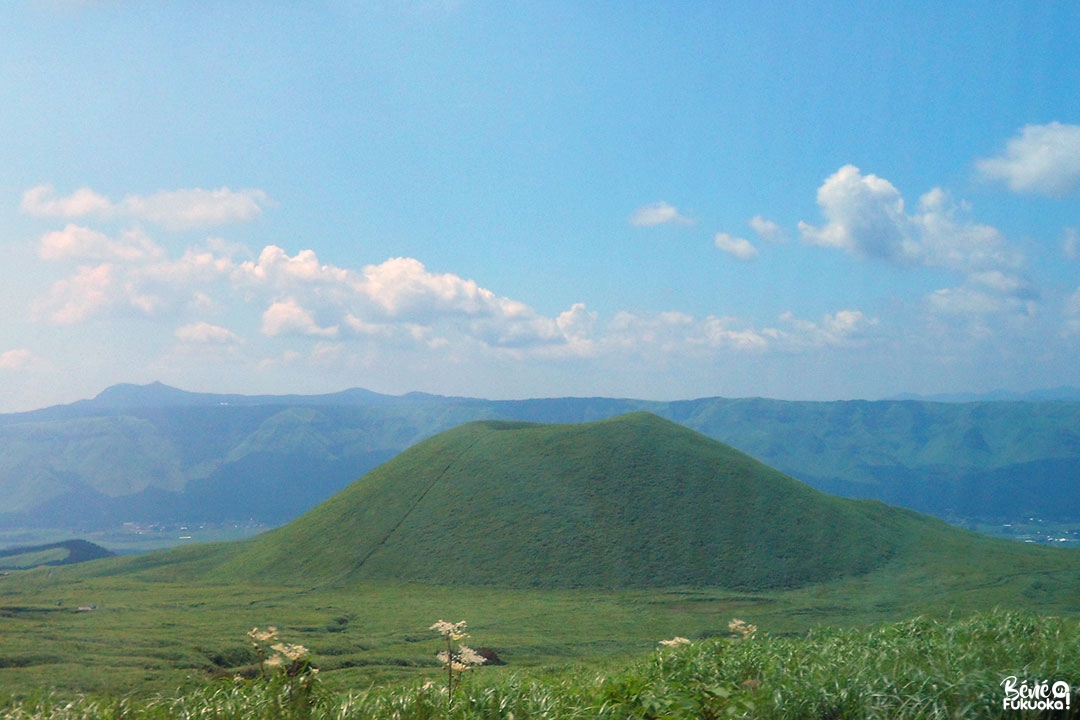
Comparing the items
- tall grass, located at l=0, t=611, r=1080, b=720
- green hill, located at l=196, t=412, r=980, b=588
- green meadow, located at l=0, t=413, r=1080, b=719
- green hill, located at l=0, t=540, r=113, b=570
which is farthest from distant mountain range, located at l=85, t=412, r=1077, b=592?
tall grass, located at l=0, t=611, r=1080, b=720

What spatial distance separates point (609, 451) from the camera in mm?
76125

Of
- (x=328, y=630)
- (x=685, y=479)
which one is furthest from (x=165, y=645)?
(x=685, y=479)

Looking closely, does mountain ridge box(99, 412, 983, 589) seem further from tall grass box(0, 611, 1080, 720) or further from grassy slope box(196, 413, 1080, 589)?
tall grass box(0, 611, 1080, 720)

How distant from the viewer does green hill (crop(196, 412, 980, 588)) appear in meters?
57.9

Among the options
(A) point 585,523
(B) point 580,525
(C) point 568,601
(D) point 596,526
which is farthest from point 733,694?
(A) point 585,523

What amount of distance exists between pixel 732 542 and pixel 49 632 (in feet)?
161

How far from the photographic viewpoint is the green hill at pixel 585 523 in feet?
190

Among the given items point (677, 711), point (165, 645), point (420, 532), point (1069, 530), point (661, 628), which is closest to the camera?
point (677, 711)

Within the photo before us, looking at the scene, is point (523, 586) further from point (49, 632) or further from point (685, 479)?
point (49, 632)

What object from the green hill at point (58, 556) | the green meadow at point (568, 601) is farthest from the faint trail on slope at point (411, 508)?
the green hill at point (58, 556)

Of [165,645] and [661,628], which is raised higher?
[165,645]

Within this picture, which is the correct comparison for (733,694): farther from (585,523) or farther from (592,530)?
(585,523)

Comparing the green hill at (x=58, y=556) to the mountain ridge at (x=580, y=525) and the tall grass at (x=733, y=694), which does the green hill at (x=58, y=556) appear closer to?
the mountain ridge at (x=580, y=525)

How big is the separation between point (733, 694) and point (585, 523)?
5629 centimetres
